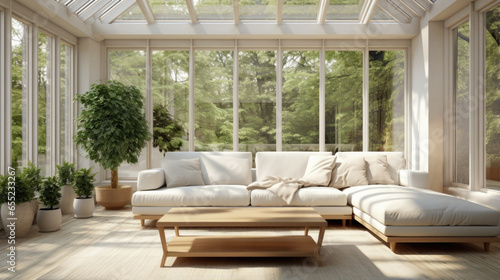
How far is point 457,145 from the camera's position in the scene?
17.4 feet

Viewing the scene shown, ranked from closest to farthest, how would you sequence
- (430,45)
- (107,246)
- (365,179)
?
1. (107,246)
2. (365,179)
3. (430,45)

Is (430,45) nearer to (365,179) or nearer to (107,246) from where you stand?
(365,179)

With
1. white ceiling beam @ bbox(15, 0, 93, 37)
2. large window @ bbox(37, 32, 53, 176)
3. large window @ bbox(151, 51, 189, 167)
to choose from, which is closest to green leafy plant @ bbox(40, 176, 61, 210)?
large window @ bbox(37, 32, 53, 176)

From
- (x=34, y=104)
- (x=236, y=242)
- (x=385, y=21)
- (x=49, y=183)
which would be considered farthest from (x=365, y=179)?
(x=34, y=104)

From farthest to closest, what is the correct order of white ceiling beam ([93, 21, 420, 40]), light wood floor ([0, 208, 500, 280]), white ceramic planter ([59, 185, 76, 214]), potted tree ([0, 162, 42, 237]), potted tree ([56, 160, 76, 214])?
white ceiling beam ([93, 21, 420, 40]), white ceramic planter ([59, 185, 76, 214]), potted tree ([56, 160, 76, 214]), potted tree ([0, 162, 42, 237]), light wood floor ([0, 208, 500, 280])

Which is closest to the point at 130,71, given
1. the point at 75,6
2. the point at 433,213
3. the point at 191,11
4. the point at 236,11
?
the point at 75,6

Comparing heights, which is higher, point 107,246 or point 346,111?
point 346,111

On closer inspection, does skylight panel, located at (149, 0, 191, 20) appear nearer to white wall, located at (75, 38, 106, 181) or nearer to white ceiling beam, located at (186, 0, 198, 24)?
white ceiling beam, located at (186, 0, 198, 24)

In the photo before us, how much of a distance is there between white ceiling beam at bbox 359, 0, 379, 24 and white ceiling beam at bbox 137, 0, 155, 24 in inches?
131

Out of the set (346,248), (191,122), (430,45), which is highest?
(430,45)

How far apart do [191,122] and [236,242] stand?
3417 millimetres

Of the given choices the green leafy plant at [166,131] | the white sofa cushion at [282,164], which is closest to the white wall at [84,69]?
the green leafy plant at [166,131]

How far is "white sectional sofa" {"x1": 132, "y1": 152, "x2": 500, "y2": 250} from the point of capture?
3396 mm

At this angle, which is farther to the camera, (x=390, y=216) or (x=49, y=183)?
(x=49, y=183)
